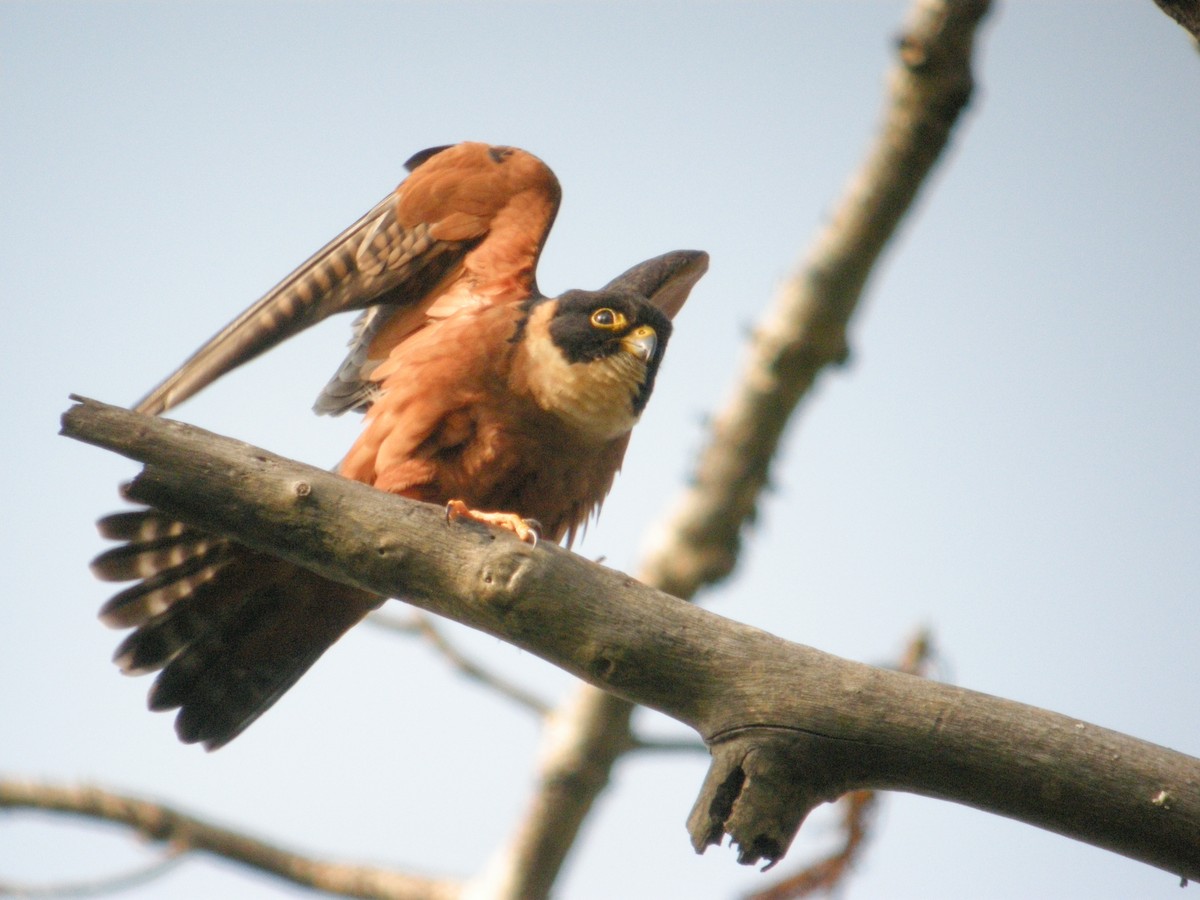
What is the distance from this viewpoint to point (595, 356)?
4516mm

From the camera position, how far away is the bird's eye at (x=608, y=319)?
184 inches

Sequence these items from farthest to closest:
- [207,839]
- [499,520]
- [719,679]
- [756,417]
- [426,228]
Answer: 1. [207,839]
2. [756,417]
3. [426,228]
4. [499,520]
5. [719,679]

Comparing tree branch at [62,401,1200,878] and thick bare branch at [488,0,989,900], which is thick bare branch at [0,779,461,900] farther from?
tree branch at [62,401,1200,878]

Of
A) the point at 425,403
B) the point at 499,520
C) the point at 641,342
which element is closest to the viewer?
the point at 499,520

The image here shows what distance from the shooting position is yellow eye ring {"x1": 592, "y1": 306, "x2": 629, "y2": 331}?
467cm

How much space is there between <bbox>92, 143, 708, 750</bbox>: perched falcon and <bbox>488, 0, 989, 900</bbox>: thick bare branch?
3.93ft

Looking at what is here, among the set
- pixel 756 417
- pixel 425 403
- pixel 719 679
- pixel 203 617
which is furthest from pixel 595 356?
pixel 719 679

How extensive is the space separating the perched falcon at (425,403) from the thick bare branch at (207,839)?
1859 millimetres

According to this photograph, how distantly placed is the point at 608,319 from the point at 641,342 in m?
0.17

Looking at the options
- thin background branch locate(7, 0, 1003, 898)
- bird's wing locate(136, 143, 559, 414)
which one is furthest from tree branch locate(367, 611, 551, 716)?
bird's wing locate(136, 143, 559, 414)

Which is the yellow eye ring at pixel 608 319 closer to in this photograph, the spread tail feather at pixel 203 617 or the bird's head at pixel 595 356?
the bird's head at pixel 595 356

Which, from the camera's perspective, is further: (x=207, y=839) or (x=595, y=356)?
(x=207, y=839)

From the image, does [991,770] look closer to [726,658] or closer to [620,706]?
[726,658]

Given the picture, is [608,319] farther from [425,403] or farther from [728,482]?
[728,482]
